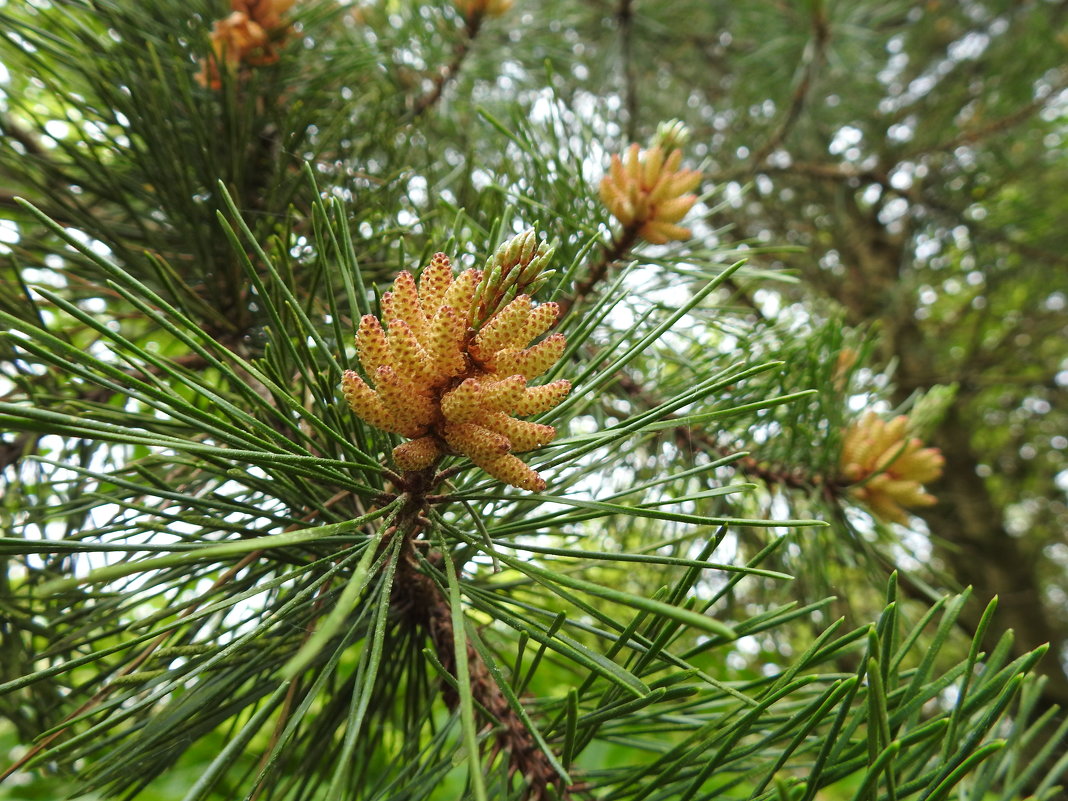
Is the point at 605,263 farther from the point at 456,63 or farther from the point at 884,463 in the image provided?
the point at 456,63

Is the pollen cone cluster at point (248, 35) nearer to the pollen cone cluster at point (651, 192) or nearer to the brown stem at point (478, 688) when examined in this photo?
the pollen cone cluster at point (651, 192)

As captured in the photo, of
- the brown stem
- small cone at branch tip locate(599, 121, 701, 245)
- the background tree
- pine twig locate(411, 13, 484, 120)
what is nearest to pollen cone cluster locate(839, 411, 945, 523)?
the background tree

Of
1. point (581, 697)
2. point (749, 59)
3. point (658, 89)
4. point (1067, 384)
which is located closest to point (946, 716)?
point (581, 697)

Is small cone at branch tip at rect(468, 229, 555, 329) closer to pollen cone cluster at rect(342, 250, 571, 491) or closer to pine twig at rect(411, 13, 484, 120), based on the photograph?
pollen cone cluster at rect(342, 250, 571, 491)

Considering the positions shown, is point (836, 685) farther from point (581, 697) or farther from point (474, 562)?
point (474, 562)

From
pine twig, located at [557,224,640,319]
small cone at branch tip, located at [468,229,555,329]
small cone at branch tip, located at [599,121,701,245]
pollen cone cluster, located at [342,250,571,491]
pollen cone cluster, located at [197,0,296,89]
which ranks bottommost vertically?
pollen cone cluster, located at [342,250,571,491]

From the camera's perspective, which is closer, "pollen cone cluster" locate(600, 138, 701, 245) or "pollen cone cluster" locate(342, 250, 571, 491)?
"pollen cone cluster" locate(342, 250, 571, 491)

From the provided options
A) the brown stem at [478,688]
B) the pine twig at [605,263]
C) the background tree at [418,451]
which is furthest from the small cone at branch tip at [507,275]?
the pine twig at [605,263]
